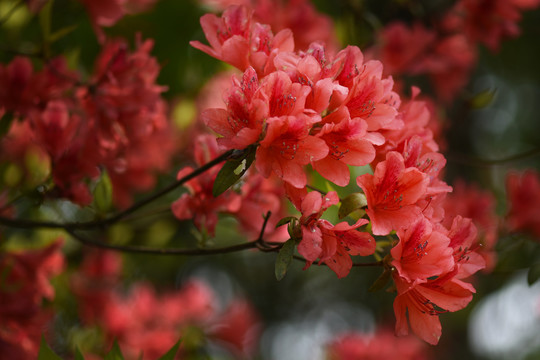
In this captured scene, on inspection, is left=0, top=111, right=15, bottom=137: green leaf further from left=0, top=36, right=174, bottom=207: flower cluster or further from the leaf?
the leaf

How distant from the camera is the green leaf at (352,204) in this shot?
961 millimetres

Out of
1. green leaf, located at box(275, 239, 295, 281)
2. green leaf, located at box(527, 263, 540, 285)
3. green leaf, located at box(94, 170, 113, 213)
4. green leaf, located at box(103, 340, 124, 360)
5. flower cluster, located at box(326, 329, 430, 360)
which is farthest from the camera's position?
flower cluster, located at box(326, 329, 430, 360)

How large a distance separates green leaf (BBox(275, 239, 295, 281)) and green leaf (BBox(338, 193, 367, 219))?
0.10m

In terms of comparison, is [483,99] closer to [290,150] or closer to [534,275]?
[534,275]

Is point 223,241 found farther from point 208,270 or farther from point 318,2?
point 208,270

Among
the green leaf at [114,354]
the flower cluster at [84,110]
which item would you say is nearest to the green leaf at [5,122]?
the flower cluster at [84,110]

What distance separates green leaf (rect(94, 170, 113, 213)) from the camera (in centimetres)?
130

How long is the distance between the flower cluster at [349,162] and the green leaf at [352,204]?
0.05 feet

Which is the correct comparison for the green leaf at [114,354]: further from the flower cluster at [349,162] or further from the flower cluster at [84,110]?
the flower cluster at [349,162]

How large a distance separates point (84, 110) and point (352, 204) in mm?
814

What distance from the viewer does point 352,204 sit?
96cm

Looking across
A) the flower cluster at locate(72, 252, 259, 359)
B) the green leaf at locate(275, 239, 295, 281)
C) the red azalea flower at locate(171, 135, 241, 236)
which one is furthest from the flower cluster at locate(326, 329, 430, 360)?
the green leaf at locate(275, 239, 295, 281)

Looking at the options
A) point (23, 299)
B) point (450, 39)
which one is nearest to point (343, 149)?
point (23, 299)

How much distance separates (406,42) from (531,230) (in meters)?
0.84
